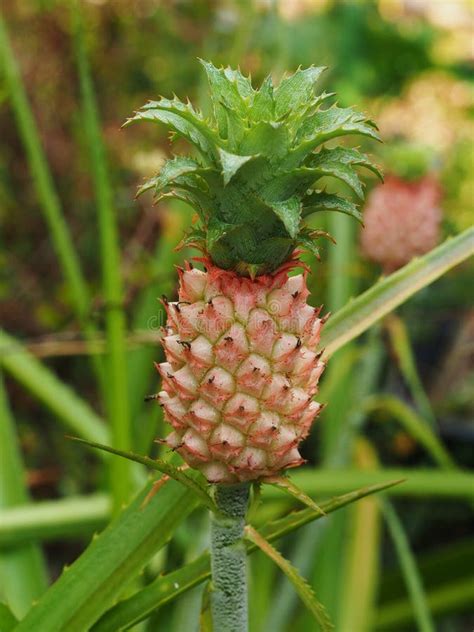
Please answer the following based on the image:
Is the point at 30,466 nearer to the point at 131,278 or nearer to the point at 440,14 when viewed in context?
the point at 131,278

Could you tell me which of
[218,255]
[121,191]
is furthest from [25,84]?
[218,255]

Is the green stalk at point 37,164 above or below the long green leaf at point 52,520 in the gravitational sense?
above

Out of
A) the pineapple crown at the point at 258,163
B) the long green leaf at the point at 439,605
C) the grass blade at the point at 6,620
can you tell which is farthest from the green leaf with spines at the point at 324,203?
the long green leaf at the point at 439,605

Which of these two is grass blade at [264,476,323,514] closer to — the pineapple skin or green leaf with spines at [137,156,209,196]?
the pineapple skin

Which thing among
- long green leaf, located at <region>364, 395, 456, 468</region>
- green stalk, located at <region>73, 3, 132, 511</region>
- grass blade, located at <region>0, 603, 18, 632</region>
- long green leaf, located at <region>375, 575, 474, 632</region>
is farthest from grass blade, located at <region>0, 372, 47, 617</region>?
long green leaf, located at <region>375, 575, 474, 632</region>

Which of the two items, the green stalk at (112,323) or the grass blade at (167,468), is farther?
the green stalk at (112,323)

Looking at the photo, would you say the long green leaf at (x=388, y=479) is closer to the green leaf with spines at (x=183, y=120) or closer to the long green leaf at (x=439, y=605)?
the long green leaf at (x=439, y=605)

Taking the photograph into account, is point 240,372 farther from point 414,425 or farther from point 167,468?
point 414,425
